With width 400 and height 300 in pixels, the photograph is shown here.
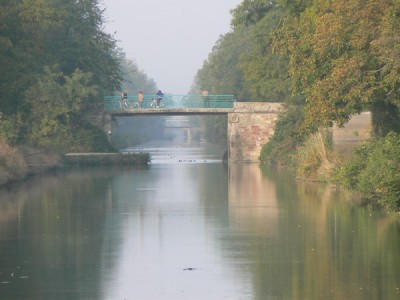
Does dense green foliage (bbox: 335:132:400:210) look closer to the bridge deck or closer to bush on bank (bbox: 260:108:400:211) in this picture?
bush on bank (bbox: 260:108:400:211)

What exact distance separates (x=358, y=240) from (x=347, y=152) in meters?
19.8

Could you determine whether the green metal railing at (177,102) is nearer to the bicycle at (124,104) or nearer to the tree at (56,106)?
the bicycle at (124,104)

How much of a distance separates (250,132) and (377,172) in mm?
41542

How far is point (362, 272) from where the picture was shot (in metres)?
17.5

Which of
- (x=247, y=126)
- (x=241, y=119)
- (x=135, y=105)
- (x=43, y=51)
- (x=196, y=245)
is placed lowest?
(x=196, y=245)

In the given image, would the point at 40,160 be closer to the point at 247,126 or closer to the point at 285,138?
the point at 285,138

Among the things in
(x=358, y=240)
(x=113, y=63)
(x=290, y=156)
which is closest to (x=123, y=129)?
(x=113, y=63)

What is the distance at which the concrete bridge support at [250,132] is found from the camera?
6919cm

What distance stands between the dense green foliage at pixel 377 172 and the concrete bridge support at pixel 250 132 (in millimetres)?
33415

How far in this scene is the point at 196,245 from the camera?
21.8 metres

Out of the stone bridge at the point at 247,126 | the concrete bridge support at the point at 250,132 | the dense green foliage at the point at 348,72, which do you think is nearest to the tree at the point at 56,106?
the stone bridge at the point at 247,126

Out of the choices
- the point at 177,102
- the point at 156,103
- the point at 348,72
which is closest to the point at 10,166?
the point at 348,72

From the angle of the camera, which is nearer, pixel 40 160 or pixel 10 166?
pixel 10 166

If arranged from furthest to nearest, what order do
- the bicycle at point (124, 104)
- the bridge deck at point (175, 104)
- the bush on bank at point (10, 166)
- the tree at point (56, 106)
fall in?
the bicycle at point (124, 104)
the bridge deck at point (175, 104)
the tree at point (56, 106)
the bush on bank at point (10, 166)
